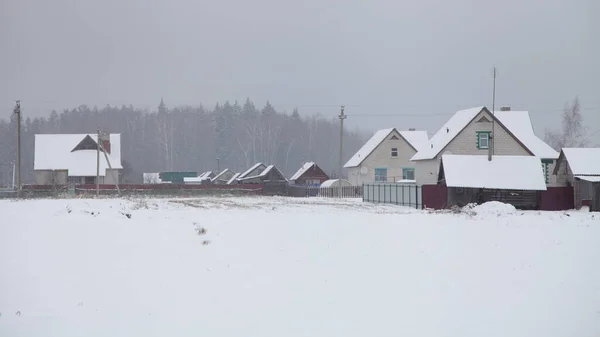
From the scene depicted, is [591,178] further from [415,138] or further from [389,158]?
[415,138]

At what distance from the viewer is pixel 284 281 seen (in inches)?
516

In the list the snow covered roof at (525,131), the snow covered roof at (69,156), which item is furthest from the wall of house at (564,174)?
the snow covered roof at (69,156)

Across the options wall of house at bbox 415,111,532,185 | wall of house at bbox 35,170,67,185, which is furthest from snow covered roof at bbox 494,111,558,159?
wall of house at bbox 35,170,67,185

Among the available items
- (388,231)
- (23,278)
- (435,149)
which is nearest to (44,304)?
(23,278)

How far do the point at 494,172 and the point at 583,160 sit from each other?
5.69 metres

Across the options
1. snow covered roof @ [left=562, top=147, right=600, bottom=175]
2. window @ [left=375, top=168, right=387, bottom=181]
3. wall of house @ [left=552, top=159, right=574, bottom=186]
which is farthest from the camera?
window @ [left=375, top=168, right=387, bottom=181]

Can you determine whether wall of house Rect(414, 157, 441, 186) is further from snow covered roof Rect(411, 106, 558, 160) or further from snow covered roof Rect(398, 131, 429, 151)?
snow covered roof Rect(398, 131, 429, 151)

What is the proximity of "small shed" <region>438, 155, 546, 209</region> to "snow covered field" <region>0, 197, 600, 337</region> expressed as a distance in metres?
22.7

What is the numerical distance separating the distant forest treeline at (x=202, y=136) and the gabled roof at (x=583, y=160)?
94779mm

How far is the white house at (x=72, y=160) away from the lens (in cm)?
7850

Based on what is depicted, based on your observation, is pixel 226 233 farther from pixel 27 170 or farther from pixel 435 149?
pixel 27 170

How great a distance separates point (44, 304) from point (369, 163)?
212ft

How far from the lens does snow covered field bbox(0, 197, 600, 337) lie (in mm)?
10297

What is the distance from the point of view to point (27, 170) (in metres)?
134
